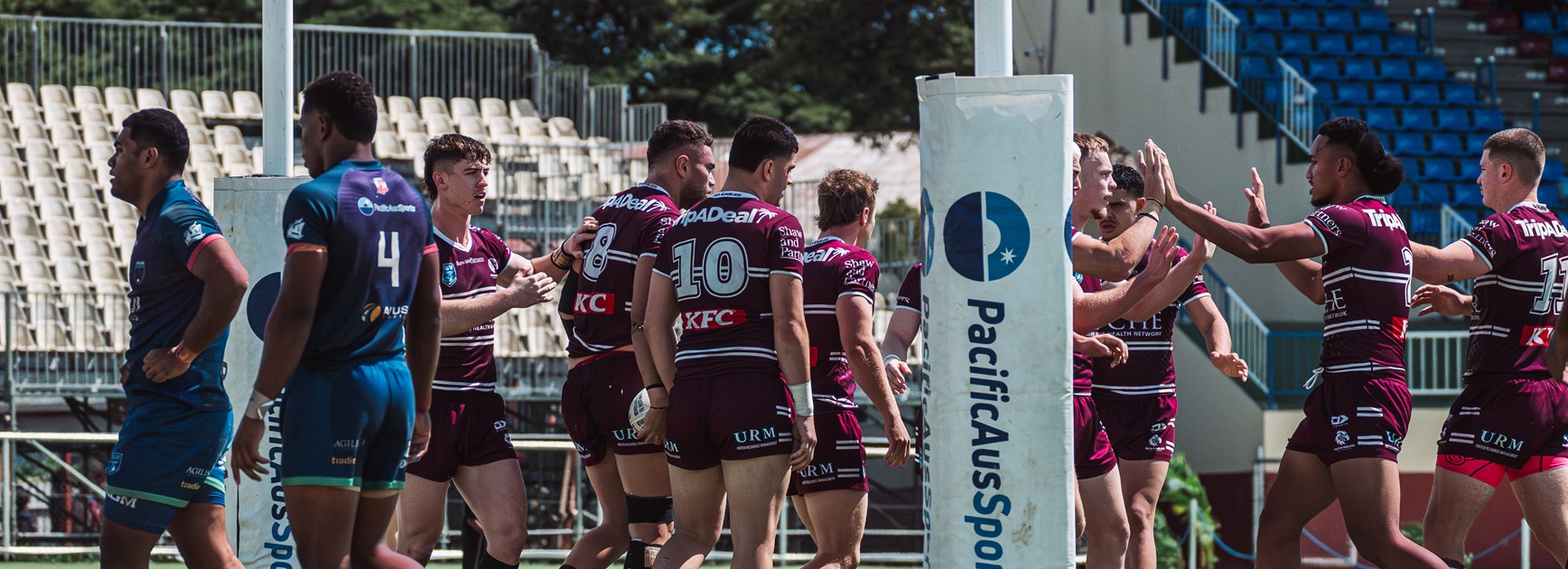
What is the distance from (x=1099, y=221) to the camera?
8406 mm

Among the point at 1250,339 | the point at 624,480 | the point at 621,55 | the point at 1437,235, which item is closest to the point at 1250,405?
the point at 1250,339

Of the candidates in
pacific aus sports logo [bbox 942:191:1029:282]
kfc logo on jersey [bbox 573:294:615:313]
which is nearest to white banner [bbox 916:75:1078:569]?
pacific aus sports logo [bbox 942:191:1029:282]

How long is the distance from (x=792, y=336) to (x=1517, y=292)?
356 cm

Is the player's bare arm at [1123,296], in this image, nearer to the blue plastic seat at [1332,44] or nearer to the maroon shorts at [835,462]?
the maroon shorts at [835,462]

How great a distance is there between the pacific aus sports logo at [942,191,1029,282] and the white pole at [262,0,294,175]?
10.8 ft

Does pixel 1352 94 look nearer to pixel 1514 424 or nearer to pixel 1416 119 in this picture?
pixel 1416 119

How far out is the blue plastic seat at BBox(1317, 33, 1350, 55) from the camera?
23.6 metres

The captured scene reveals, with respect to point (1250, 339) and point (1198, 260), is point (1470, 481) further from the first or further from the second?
point (1250, 339)

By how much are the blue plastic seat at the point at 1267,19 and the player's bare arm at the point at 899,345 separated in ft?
58.3

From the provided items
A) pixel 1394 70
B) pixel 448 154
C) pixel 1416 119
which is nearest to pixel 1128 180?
pixel 448 154

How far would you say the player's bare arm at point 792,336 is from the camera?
21.0ft

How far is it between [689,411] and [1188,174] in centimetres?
1810

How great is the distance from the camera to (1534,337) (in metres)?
7.63

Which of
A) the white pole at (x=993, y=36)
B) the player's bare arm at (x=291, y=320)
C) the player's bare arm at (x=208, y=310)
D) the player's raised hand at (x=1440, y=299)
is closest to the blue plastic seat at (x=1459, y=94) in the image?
the player's raised hand at (x=1440, y=299)
